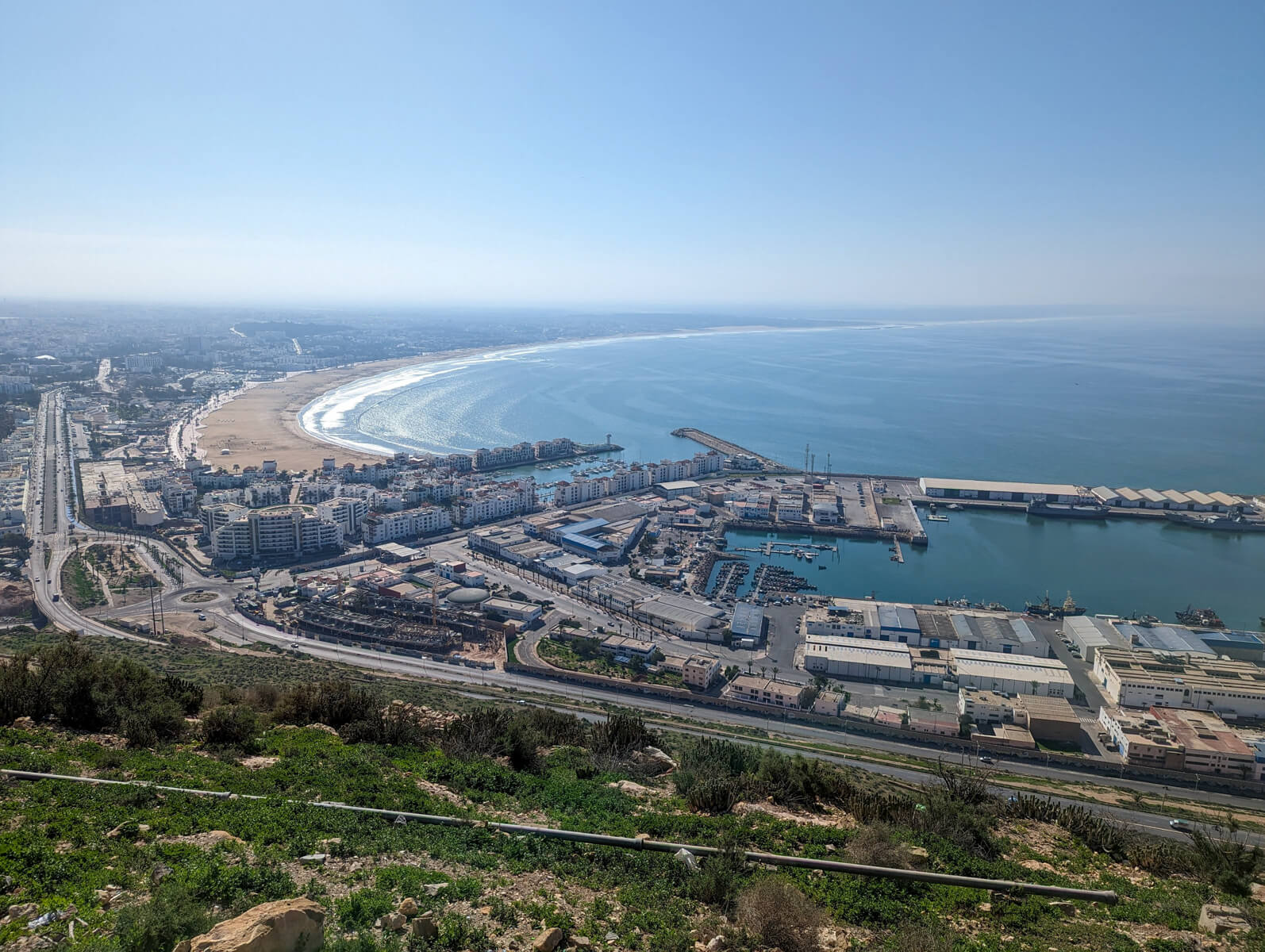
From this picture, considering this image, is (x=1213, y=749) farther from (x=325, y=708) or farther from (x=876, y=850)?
(x=325, y=708)

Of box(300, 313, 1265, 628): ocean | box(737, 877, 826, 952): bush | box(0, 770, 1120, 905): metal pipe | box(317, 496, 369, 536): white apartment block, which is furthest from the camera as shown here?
box(317, 496, 369, 536): white apartment block

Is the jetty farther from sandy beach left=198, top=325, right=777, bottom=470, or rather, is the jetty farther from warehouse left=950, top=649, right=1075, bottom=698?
warehouse left=950, top=649, right=1075, bottom=698

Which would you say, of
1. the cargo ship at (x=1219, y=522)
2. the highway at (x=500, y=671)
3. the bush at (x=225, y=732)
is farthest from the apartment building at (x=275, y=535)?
the cargo ship at (x=1219, y=522)

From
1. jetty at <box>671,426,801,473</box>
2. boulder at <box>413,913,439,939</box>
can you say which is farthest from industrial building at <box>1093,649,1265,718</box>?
jetty at <box>671,426,801,473</box>

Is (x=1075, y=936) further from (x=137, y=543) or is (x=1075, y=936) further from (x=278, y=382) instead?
(x=278, y=382)

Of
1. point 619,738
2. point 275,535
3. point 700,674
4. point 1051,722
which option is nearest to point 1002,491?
point 1051,722

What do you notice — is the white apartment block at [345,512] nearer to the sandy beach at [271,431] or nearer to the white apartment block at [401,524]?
the white apartment block at [401,524]
